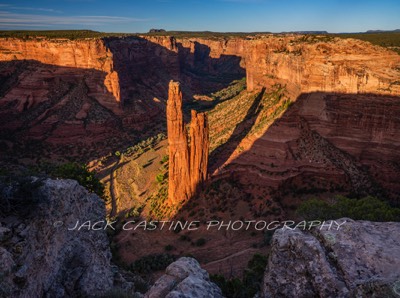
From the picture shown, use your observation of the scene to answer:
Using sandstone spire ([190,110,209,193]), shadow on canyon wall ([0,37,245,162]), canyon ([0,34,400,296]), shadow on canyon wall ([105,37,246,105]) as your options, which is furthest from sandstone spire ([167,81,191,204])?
shadow on canyon wall ([105,37,246,105])

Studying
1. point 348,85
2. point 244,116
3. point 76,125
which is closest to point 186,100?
point 76,125

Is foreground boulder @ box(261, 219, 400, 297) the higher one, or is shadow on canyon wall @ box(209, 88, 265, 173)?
foreground boulder @ box(261, 219, 400, 297)

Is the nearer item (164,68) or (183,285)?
(183,285)

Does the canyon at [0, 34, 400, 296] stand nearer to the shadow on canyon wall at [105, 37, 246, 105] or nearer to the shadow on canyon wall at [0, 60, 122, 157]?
the shadow on canyon wall at [0, 60, 122, 157]

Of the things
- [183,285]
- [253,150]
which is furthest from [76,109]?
[183,285]

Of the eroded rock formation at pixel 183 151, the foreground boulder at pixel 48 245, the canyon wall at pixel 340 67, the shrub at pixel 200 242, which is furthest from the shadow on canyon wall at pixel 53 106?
the foreground boulder at pixel 48 245

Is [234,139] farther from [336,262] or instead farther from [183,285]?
[336,262]
